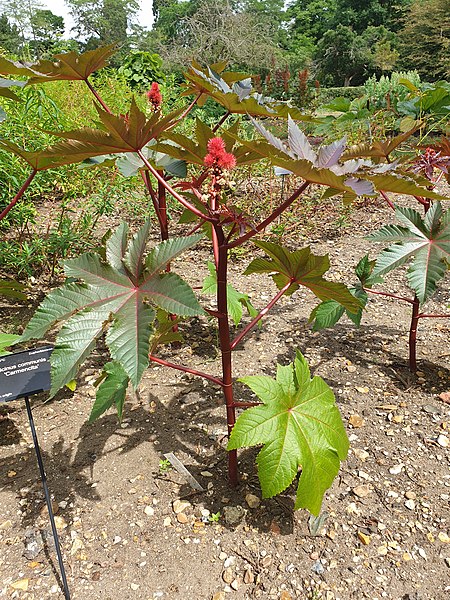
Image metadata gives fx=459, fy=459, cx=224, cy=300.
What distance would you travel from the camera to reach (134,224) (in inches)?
141

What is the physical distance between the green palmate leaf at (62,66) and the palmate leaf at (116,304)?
569 millimetres

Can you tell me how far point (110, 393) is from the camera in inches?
49.4

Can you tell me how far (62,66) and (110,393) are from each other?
3.12ft

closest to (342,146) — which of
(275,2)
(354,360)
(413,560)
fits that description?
(413,560)

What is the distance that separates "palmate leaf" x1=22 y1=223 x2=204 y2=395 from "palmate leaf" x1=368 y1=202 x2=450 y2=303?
0.72 m

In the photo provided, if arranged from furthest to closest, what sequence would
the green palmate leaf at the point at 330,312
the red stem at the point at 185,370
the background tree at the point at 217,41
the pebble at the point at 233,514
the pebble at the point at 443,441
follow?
the background tree at the point at 217,41
the green palmate leaf at the point at 330,312
the pebble at the point at 443,441
the pebble at the point at 233,514
the red stem at the point at 185,370

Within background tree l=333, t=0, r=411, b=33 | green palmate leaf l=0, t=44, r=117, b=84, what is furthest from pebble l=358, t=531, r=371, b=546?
background tree l=333, t=0, r=411, b=33

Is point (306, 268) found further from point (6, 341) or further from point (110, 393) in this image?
point (6, 341)

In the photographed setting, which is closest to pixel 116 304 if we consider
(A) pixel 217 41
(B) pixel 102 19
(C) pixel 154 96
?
(C) pixel 154 96

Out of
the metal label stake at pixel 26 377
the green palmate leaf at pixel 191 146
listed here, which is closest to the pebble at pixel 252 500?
the metal label stake at pixel 26 377

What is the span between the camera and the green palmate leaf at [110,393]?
3.98 feet

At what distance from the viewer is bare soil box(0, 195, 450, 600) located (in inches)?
46.1

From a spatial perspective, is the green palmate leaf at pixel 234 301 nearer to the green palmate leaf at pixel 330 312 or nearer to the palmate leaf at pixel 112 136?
the green palmate leaf at pixel 330 312

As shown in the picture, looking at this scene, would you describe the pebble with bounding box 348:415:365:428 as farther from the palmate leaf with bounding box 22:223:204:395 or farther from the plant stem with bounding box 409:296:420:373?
the palmate leaf with bounding box 22:223:204:395
